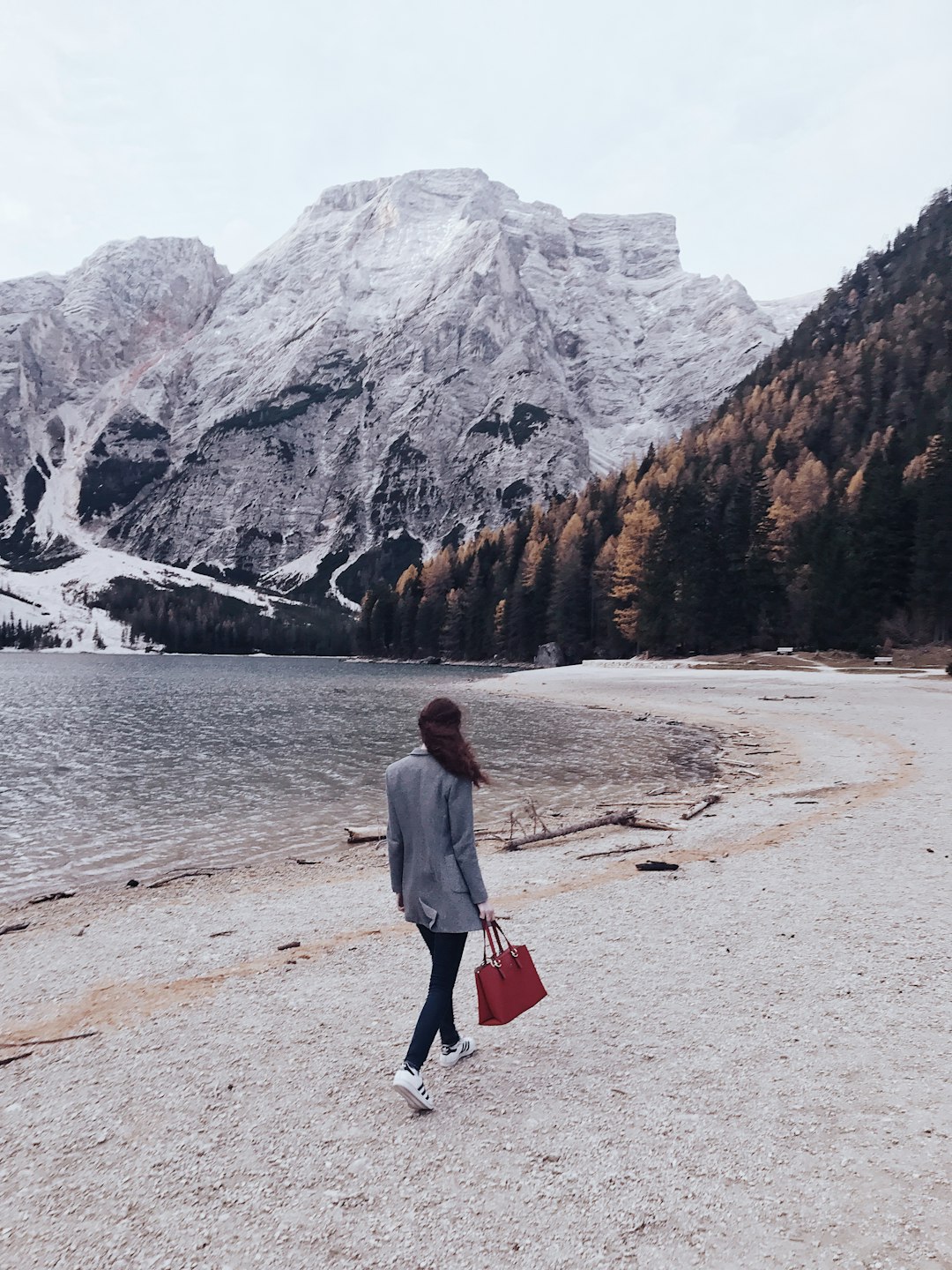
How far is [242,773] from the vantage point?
25203mm

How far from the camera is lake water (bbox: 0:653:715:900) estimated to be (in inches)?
642

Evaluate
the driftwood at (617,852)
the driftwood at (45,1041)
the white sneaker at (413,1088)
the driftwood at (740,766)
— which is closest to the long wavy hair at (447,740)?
the white sneaker at (413,1088)

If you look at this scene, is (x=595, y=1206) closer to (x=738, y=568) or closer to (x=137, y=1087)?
(x=137, y=1087)

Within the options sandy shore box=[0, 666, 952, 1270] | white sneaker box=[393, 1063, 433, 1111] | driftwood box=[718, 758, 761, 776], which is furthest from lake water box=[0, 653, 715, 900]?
white sneaker box=[393, 1063, 433, 1111]

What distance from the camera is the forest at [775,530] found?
65.2 metres

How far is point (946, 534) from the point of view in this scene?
59.9 metres

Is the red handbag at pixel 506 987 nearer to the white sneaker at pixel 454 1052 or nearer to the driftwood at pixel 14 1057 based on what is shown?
the white sneaker at pixel 454 1052

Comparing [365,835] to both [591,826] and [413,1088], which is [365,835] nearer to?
[591,826]

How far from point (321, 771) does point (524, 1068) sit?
2048 centimetres

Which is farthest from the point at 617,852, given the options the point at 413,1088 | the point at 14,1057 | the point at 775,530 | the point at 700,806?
the point at 775,530

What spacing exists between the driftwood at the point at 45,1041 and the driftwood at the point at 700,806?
12.6 metres

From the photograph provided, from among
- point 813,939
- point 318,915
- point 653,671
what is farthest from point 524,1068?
point 653,671

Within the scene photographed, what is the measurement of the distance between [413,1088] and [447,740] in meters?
2.65

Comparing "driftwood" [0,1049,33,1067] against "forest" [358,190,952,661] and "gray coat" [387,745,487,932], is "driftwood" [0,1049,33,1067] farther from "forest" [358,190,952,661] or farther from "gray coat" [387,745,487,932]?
"forest" [358,190,952,661]
